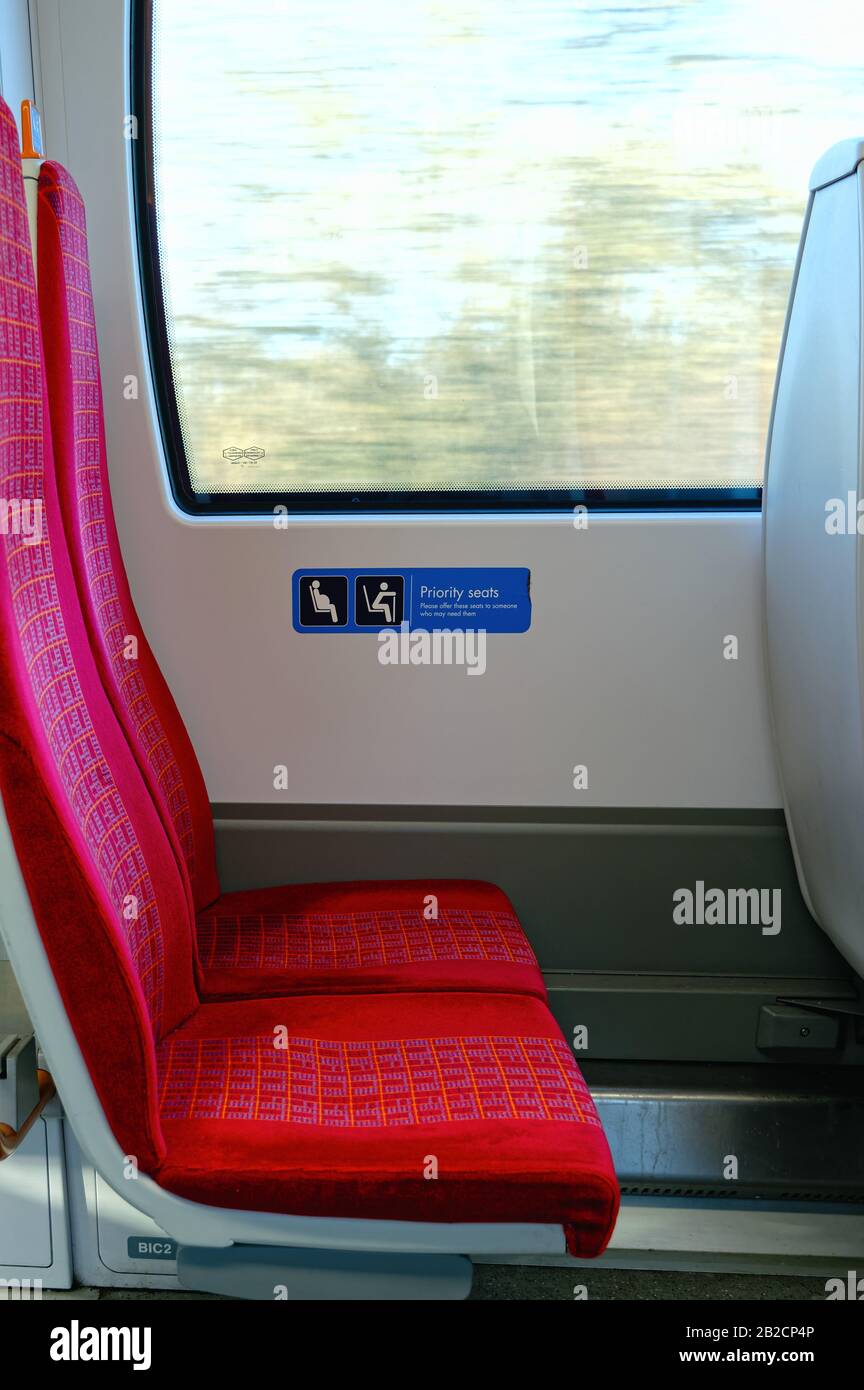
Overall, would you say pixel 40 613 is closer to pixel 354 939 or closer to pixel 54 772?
pixel 54 772

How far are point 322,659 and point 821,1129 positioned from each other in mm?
1239

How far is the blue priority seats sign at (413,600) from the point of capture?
6.55 ft

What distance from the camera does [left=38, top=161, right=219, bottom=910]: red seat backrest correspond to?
150cm

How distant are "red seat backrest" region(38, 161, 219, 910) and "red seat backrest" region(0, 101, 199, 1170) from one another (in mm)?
143

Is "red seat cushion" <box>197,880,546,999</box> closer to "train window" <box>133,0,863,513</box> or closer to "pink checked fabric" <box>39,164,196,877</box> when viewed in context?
"pink checked fabric" <box>39,164,196,877</box>

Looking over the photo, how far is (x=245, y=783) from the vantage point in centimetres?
207

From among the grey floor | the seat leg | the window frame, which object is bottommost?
the grey floor

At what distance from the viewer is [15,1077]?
1384mm

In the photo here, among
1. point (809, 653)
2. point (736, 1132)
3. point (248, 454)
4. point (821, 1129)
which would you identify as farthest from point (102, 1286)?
point (809, 653)

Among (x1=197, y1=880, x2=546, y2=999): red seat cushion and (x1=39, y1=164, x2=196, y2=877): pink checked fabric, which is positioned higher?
(x1=39, y1=164, x2=196, y2=877): pink checked fabric

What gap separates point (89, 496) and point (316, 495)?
1.69 feet

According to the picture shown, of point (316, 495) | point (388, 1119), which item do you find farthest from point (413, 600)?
point (388, 1119)

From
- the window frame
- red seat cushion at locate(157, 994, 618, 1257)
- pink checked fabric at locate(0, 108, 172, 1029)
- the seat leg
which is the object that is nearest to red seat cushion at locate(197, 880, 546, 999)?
red seat cushion at locate(157, 994, 618, 1257)

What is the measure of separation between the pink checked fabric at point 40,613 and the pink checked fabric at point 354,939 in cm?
34
